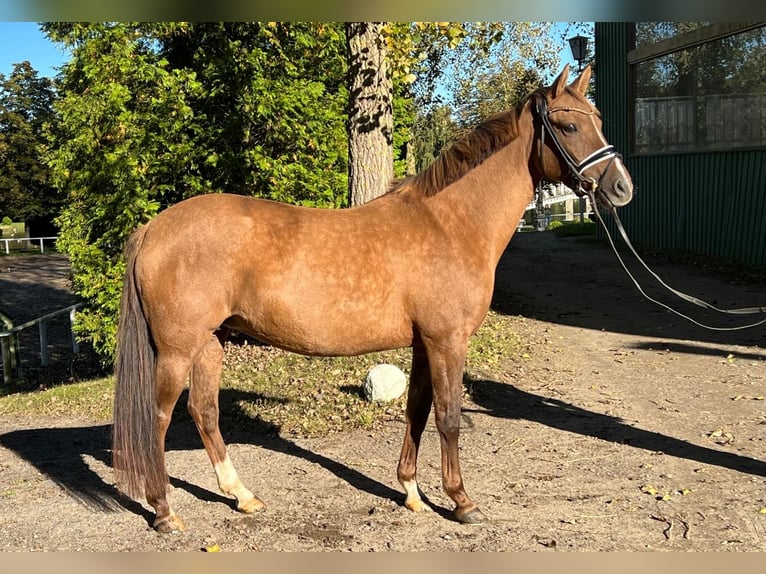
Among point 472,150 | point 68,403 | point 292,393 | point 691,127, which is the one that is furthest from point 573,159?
point 691,127

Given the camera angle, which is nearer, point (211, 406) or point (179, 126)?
point (211, 406)

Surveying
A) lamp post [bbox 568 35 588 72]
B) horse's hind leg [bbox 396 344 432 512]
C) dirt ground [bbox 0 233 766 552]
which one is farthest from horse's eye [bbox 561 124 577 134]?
lamp post [bbox 568 35 588 72]

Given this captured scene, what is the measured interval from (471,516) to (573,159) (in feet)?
7.57

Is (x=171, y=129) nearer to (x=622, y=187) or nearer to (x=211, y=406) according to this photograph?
(x=211, y=406)

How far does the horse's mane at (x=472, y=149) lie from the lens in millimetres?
4328

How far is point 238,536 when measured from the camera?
4059mm

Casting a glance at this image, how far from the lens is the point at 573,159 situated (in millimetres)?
4160

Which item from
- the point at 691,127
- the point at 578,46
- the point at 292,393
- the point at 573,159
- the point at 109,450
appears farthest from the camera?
the point at 578,46

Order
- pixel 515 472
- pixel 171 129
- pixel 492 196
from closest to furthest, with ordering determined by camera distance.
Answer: pixel 492 196 < pixel 515 472 < pixel 171 129

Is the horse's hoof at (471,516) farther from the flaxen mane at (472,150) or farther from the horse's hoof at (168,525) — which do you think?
the flaxen mane at (472,150)

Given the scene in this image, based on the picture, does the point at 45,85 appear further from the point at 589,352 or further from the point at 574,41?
the point at 589,352

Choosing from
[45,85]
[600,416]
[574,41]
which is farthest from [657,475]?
[45,85]

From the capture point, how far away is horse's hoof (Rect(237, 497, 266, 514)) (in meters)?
4.43

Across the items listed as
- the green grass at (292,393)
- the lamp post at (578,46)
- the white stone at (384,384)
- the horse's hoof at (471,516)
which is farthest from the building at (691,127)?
the horse's hoof at (471,516)
